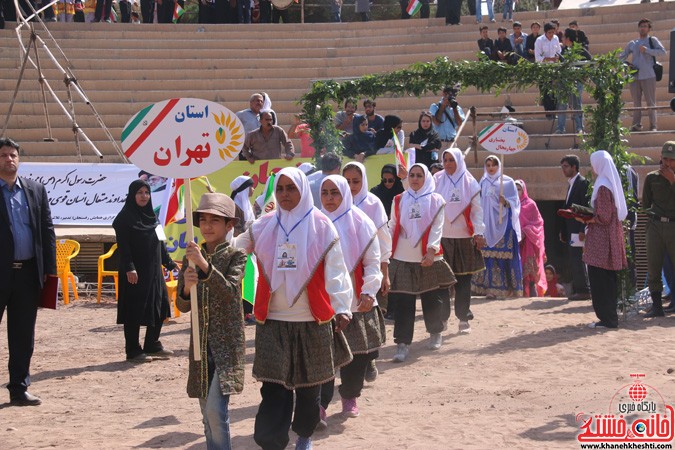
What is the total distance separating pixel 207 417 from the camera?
630 centimetres

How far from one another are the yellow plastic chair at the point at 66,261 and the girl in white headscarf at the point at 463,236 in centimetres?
584

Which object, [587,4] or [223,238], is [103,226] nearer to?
[223,238]

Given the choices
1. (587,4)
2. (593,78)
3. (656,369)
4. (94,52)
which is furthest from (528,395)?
(587,4)

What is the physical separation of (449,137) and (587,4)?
10555 mm

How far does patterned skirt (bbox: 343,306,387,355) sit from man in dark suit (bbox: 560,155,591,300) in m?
6.02

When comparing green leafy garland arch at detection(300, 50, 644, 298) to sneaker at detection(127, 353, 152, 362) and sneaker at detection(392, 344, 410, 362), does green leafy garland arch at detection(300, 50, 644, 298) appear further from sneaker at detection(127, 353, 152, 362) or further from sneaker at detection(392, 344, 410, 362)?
sneaker at detection(127, 353, 152, 362)

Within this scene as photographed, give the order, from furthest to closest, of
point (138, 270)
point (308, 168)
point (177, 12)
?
point (177, 12) → point (308, 168) → point (138, 270)

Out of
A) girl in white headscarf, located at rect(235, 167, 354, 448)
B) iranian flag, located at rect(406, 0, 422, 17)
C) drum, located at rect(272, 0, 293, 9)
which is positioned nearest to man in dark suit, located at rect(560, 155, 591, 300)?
girl in white headscarf, located at rect(235, 167, 354, 448)

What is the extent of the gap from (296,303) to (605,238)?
5397mm

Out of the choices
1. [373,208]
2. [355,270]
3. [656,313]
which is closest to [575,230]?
[656,313]

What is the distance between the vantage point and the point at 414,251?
10.2 meters

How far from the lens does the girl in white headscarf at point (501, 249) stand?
14953 millimetres

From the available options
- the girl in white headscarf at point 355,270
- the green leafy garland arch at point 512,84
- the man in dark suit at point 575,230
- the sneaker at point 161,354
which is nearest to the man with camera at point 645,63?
the man in dark suit at point 575,230

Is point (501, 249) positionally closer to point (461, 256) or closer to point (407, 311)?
point (461, 256)
